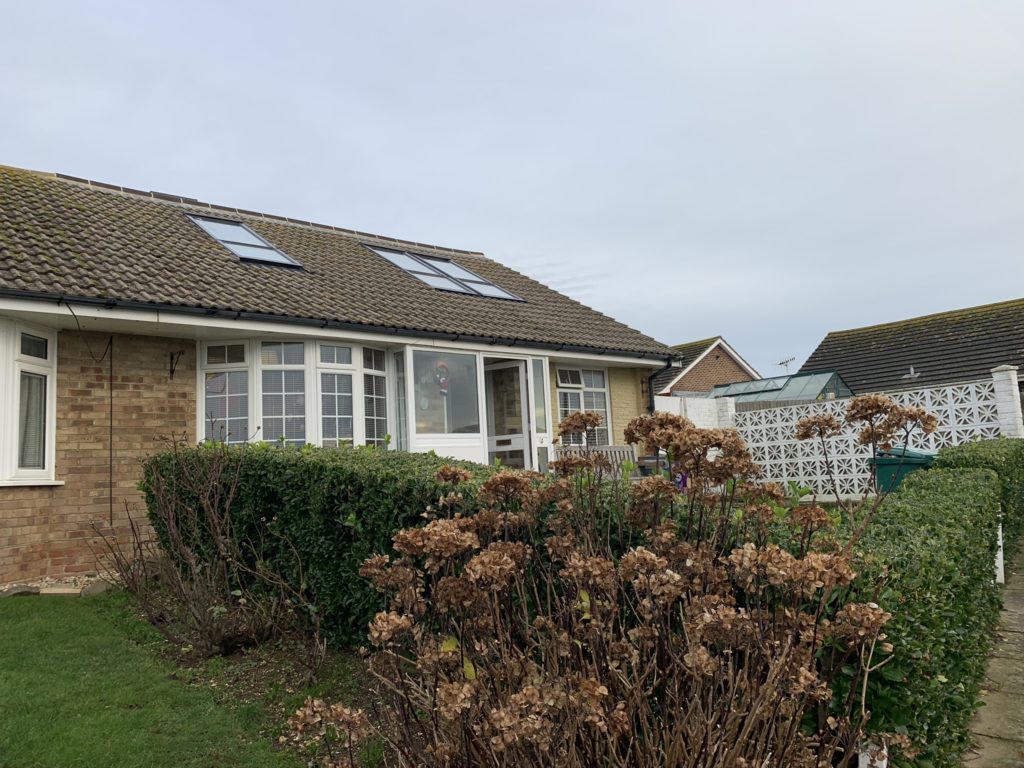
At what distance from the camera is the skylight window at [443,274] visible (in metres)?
14.2

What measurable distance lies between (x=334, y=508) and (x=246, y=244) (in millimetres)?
8945

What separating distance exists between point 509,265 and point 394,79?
303 inches

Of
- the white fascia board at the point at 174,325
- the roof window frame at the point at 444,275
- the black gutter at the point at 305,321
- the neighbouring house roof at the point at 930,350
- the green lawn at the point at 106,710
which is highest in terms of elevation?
the roof window frame at the point at 444,275

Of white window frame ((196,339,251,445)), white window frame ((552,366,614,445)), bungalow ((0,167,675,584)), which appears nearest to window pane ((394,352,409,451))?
bungalow ((0,167,675,584))

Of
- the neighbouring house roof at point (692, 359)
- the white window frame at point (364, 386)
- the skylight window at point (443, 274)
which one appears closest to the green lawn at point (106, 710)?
the white window frame at point (364, 386)

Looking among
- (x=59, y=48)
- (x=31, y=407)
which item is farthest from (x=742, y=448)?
(x=59, y=48)

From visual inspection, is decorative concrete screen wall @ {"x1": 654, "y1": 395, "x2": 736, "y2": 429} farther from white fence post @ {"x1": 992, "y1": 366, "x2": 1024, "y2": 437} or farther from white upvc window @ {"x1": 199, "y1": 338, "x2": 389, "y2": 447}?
white upvc window @ {"x1": 199, "y1": 338, "x2": 389, "y2": 447}

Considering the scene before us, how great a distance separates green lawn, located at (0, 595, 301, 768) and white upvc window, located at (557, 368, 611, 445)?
8911mm

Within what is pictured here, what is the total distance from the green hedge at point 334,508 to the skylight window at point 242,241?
6602 mm

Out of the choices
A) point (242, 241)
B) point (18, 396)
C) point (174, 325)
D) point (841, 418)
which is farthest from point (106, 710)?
point (841, 418)

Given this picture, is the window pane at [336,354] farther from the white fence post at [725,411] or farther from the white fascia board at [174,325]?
the white fence post at [725,411]

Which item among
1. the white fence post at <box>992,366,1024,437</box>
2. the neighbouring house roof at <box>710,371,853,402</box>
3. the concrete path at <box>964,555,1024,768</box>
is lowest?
the concrete path at <box>964,555,1024,768</box>

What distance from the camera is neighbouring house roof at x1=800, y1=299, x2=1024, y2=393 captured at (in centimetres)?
2036

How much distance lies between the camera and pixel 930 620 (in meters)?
2.46
